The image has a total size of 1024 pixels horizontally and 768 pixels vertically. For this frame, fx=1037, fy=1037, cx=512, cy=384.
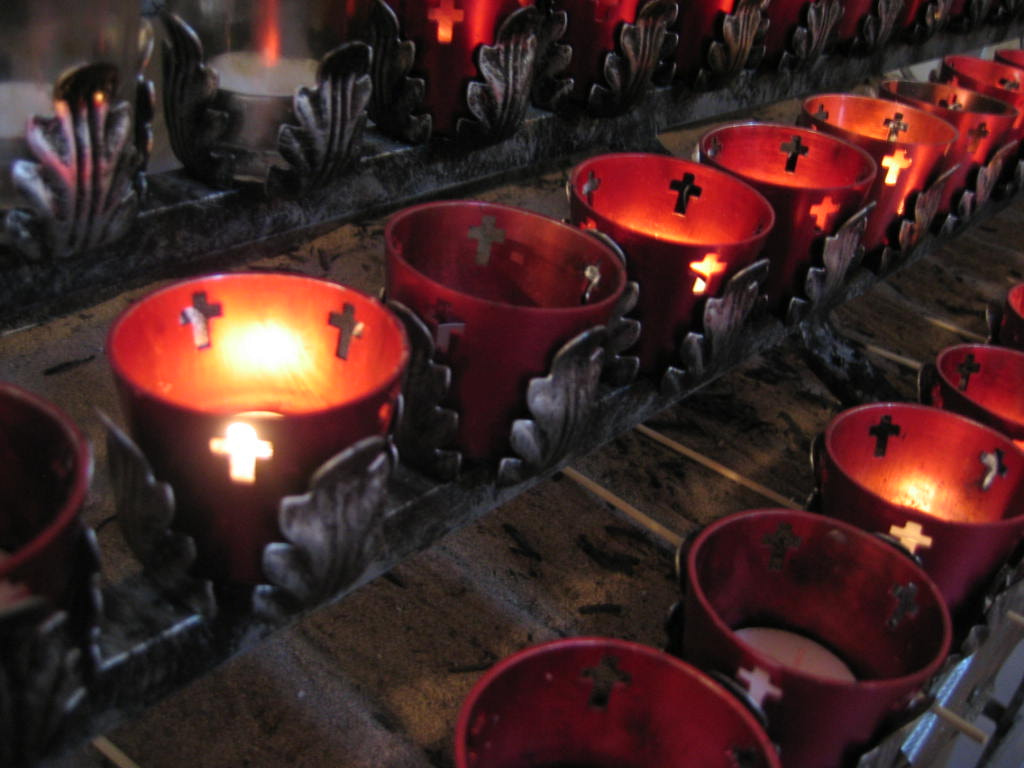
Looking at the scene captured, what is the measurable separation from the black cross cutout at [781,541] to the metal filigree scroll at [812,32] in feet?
1.83

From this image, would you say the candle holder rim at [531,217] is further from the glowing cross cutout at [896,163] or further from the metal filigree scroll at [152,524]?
the glowing cross cutout at [896,163]

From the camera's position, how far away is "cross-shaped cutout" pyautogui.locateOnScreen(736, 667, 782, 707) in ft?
1.54

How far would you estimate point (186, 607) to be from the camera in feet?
1.41

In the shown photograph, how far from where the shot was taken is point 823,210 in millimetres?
703

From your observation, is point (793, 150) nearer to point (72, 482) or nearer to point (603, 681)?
point (603, 681)

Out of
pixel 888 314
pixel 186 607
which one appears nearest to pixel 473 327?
pixel 186 607

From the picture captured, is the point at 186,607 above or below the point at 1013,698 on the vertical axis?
above

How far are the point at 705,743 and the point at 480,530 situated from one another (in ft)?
0.92

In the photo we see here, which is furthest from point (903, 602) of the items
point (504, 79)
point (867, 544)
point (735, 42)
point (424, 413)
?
point (735, 42)

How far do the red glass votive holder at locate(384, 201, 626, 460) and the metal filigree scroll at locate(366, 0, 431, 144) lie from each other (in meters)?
0.08

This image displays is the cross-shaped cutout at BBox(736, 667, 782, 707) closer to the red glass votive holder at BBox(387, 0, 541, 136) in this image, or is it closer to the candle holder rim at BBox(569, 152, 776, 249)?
the candle holder rim at BBox(569, 152, 776, 249)

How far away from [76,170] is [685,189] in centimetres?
43

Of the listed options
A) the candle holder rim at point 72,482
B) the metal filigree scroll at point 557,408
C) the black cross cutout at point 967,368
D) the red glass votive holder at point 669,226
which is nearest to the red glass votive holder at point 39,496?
the candle holder rim at point 72,482

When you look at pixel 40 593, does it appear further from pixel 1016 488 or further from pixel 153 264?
pixel 1016 488
